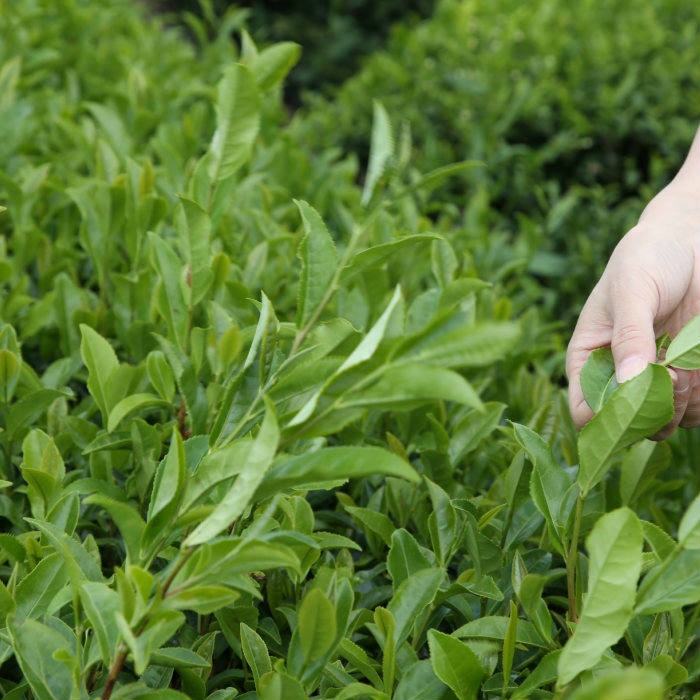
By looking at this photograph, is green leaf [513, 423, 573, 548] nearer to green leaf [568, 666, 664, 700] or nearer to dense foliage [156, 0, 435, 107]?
green leaf [568, 666, 664, 700]

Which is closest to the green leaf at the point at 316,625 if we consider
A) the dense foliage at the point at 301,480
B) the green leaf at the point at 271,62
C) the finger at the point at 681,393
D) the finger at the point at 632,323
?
the dense foliage at the point at 301,480

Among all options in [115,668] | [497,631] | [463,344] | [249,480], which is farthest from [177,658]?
[463,344]

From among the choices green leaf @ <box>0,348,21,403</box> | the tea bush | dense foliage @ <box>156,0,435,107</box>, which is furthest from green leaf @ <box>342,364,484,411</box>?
dense foliage @ <box>156,0,435,107</box>

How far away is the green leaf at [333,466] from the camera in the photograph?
0.81m

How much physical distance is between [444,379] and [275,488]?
0.23 meters

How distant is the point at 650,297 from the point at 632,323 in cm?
13

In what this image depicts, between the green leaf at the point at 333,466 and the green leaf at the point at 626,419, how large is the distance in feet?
1.02

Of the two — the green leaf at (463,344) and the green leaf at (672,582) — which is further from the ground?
the green leaf at (463,344)

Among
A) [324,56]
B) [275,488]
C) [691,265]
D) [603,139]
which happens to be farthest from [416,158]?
[324,56]

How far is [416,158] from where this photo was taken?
4359 millimetres

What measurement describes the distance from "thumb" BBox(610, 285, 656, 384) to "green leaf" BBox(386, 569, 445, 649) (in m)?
0.44

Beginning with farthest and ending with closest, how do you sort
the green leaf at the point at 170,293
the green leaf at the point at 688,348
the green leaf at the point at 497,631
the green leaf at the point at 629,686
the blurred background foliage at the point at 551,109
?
the blurred background foliage at the point at 551,109, the green leaf at the point at 170,293, the green leaf at the point at 497,631, the green leaf at the point at 688,348, the green leaf at the point at 629,686

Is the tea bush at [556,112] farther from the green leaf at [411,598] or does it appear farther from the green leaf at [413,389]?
the green leaf at [413,389]

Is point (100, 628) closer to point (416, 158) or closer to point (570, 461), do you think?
point (570, 461)
